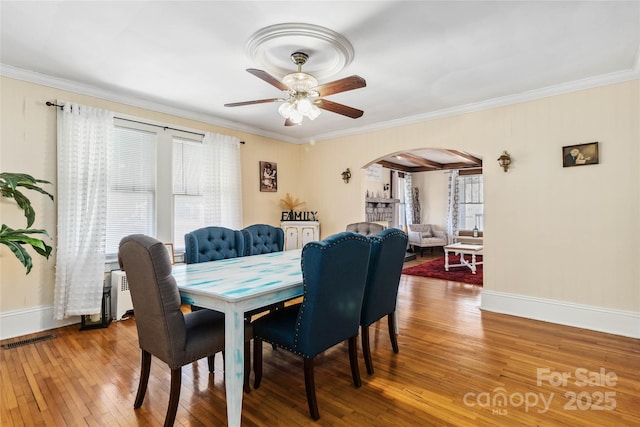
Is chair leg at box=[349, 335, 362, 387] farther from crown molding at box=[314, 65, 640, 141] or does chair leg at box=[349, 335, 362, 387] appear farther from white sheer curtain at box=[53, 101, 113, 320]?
crown molding at box=[314, 65, 640, 141]

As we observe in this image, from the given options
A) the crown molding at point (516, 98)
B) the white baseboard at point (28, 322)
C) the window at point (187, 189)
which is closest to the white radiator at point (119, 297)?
the white baseboard at point (28, 322)

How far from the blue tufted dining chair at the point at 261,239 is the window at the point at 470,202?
22.3 ft

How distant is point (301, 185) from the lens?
20.3 feet

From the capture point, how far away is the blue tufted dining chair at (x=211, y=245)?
9.77ft

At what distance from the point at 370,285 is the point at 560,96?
3.14 m

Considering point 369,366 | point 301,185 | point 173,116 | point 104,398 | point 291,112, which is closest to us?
point 104,398

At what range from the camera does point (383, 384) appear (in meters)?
2.28

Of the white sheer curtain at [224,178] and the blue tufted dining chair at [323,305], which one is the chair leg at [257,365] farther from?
the white sheer curtain at [224,178]

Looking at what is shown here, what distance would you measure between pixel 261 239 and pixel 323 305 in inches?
74.8

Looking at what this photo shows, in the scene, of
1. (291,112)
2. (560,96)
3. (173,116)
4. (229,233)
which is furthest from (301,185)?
(560,96)

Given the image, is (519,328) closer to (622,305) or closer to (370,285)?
(622,305)

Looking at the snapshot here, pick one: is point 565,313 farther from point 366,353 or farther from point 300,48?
point 300,48

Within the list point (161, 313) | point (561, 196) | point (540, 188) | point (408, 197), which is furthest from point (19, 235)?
point (408, 197)

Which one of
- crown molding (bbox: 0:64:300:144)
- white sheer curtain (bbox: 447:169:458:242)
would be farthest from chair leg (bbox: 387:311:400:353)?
white sheer curtain (bbox: 447:169:458:242)
